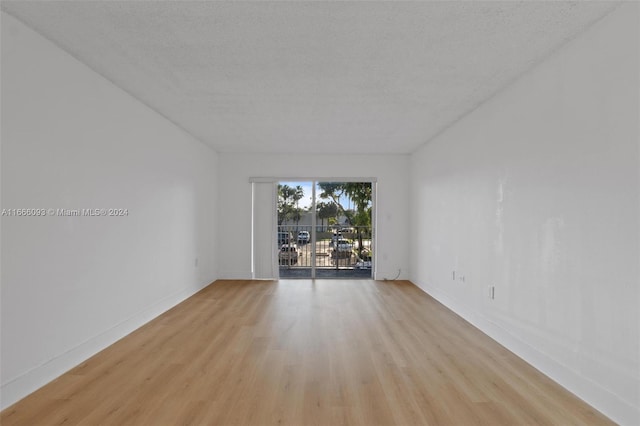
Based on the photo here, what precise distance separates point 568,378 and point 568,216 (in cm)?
110

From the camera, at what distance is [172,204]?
4164 mm

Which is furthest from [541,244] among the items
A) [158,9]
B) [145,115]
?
[145,115]

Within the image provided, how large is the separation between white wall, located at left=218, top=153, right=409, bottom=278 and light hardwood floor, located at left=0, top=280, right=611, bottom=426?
2.27 metres

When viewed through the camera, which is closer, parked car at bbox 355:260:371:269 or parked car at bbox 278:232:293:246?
parked car at bbox 278:232:293:246

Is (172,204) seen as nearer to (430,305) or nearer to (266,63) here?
(266,63)

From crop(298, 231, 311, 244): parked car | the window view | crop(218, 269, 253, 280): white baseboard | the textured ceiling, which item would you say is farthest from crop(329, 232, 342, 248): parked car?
the textured ceiling

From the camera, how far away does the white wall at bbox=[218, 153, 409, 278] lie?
19.4 feet

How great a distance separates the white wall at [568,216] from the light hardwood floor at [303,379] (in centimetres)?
23

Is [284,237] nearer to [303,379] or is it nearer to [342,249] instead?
[342,249]

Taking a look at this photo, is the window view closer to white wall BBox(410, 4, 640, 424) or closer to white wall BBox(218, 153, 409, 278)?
white wall BBox(218, 153, 409, 278)

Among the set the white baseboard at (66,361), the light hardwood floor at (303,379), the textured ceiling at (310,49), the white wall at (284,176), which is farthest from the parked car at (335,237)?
the white baseboard at (66,361)

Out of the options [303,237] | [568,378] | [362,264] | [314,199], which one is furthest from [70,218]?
[362,264]

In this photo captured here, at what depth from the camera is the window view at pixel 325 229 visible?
6.22 m

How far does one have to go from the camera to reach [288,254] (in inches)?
272
